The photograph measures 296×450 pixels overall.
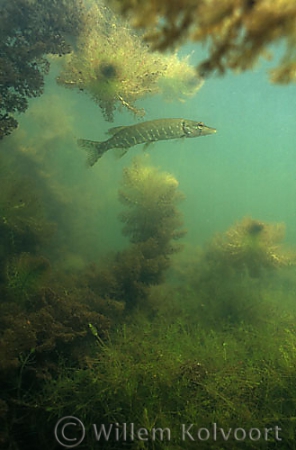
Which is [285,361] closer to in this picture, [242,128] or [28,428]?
[28,428]

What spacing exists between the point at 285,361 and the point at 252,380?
1.94ft

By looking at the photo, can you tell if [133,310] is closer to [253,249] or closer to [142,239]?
[142,239]

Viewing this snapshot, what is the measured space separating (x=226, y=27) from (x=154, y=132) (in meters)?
4.21

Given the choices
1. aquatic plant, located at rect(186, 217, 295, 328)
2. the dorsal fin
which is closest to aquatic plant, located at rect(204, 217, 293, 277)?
aquatic plant, located at rect(186, 217, 295, 328)

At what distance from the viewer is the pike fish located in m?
6.20

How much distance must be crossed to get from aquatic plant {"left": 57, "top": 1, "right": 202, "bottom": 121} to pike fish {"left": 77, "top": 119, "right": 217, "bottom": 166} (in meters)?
1.34

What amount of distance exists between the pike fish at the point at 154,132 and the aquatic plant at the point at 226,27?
3.61 meters

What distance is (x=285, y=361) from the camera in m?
3.81

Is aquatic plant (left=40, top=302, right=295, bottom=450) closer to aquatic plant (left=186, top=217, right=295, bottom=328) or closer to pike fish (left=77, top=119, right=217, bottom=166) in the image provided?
aquatic plant (left=186, top=217, right=295, bottom=328)

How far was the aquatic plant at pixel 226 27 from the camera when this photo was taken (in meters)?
2.00

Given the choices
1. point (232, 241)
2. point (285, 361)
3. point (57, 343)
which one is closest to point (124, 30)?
point (232, 241)

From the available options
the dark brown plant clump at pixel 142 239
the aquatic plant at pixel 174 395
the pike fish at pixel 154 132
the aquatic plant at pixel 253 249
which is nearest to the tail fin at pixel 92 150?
the pike fish at pixel 154 132

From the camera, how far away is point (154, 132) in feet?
21.0

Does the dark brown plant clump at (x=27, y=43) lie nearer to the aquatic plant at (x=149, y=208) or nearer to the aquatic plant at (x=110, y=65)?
the aquatic plant at (x=110, y=65)
